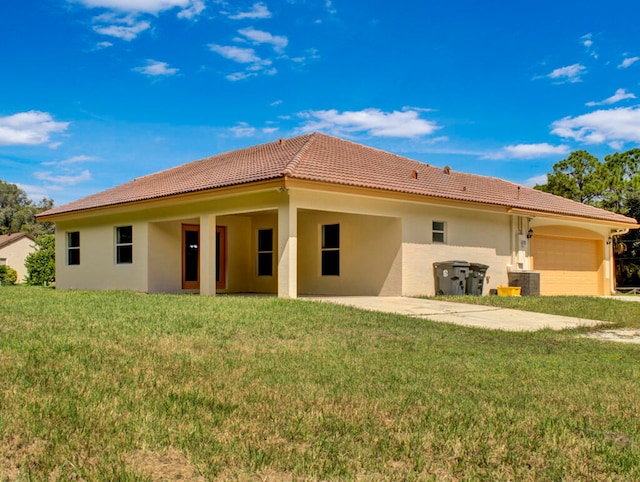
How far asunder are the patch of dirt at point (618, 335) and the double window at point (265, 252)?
11498 mm

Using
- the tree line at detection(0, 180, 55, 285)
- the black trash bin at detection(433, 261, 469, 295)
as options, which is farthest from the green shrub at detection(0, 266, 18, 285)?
the black trash bin at detection(433, 261, 469, 295)

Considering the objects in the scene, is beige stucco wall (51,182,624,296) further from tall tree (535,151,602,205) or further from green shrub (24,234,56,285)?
tall tree (535,151,602,205)

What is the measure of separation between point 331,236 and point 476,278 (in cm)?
456

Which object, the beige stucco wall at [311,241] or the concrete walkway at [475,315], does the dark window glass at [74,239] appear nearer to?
the beige stucco wall at [311,241]

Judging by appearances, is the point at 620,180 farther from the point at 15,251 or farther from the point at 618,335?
the point at 15,251

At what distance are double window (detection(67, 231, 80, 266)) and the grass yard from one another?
46.8 feet

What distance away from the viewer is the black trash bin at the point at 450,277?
711 inches

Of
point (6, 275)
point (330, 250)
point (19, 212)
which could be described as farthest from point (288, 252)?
point (19, 212)

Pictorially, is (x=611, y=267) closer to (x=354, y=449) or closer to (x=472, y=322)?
(x=472, y=322)

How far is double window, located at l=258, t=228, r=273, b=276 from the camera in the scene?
20.8m

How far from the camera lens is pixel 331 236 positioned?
19344 millimetres

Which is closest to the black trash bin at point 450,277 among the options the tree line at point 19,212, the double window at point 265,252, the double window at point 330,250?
the double window at point 330,250

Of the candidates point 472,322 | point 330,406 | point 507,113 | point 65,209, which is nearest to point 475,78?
point 507,113

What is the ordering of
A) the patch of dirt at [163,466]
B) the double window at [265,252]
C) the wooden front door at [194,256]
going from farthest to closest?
the double window at [265,252] → the wooden front door at [194,256] → the patch of dirt at [163,466]
